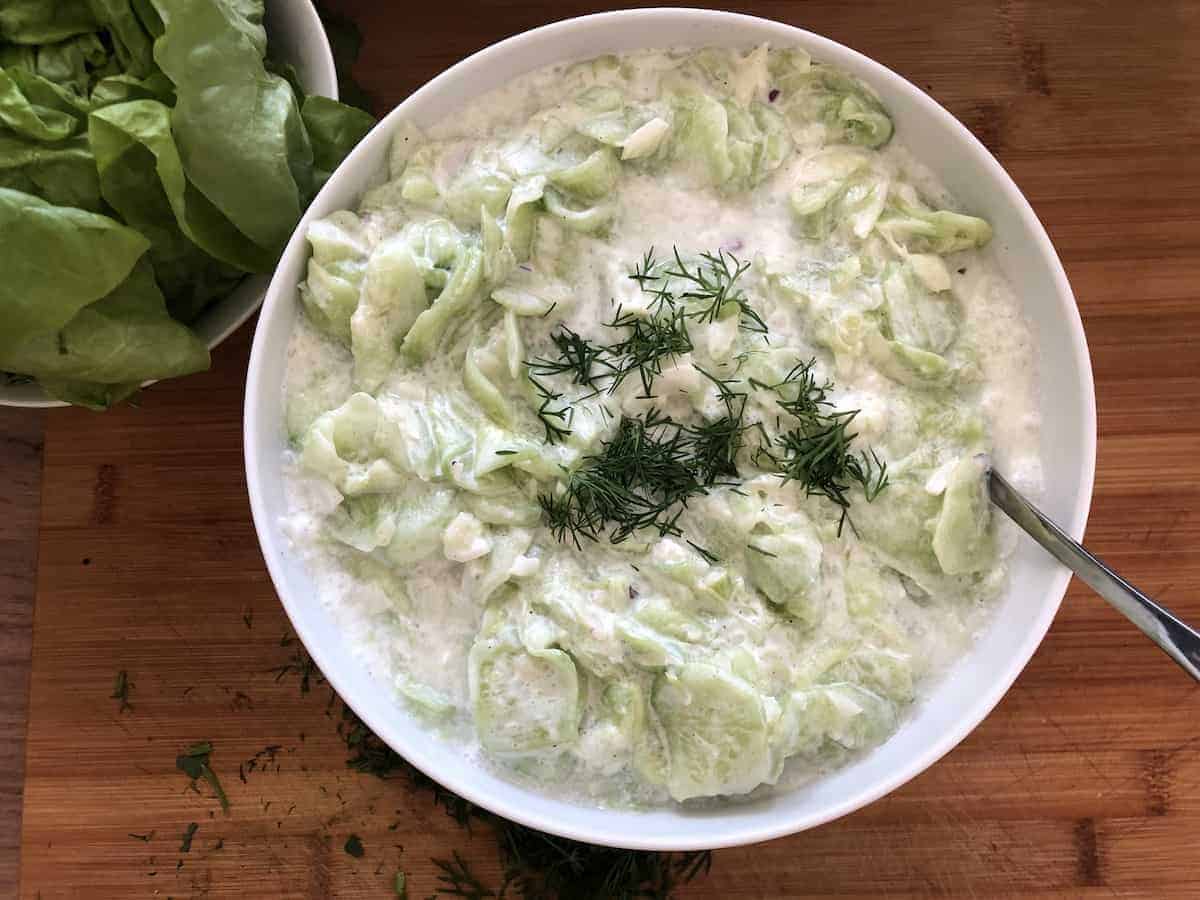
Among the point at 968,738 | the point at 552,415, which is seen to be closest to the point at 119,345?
the point at 552,415

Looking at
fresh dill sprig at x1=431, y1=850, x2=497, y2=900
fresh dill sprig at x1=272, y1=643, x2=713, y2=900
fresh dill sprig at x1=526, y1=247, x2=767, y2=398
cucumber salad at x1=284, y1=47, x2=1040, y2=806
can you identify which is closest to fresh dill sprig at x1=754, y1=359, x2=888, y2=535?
cucumber salad at x1=284, y1=47, x2=1040, y2=806

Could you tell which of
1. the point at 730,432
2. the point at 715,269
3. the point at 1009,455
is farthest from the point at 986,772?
the point at 715,269

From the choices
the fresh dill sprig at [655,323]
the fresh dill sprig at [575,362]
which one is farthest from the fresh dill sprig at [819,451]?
the fresh dill sprig at [575,362]

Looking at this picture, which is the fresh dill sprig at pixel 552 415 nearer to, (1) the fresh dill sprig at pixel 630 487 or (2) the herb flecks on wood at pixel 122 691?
(1) the fresh dill sprig at pixel 630 487

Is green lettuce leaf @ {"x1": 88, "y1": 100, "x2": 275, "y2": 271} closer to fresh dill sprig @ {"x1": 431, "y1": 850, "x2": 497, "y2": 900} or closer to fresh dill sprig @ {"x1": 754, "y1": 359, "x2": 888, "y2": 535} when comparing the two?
fresh dill sprig @ {"x1": 754, "y1": 359, "x2": 888, "y2": 535}

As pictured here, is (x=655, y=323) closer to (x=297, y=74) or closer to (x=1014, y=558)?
(x=1014, y=558)

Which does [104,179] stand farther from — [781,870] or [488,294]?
[781,870]
